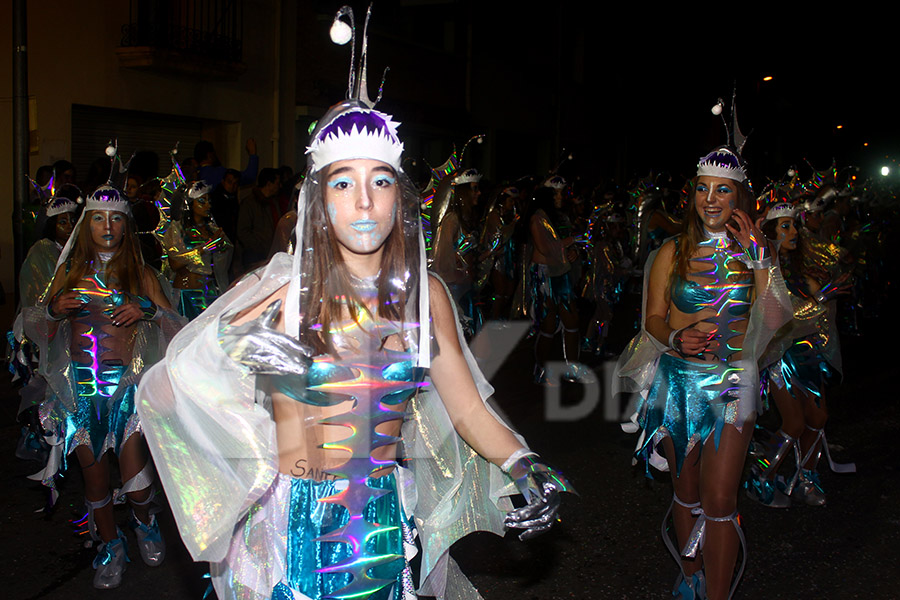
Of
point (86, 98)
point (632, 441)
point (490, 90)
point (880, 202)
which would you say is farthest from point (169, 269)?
point (490, 90)

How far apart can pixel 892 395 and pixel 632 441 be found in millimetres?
3636

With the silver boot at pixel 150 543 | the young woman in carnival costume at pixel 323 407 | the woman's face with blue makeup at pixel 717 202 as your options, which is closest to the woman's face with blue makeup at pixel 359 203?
the young woman in carnival costume at pixel 323 407

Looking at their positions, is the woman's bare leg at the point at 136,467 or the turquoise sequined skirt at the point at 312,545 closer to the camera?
the turquoise sequined skirt at the point at 312,545

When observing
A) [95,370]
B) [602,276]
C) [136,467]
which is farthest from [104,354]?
[602,276]

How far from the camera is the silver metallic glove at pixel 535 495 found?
93.4 inches

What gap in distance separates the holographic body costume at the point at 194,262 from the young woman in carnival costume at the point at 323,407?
15.0 feet

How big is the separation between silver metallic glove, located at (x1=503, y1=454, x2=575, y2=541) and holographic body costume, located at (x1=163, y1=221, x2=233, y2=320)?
15.9 feet

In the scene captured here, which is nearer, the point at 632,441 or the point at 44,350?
the point at 44,350

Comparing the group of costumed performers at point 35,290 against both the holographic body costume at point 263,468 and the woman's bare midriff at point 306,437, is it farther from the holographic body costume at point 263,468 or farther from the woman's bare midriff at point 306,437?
the woman's bare midriff at point 306,437

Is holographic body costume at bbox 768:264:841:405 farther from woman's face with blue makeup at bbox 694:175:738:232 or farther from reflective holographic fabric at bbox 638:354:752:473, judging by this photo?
reflective holographic fabric at bbox 638:354:752:473

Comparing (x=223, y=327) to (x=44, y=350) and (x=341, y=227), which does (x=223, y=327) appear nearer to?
(x=341, y=227)

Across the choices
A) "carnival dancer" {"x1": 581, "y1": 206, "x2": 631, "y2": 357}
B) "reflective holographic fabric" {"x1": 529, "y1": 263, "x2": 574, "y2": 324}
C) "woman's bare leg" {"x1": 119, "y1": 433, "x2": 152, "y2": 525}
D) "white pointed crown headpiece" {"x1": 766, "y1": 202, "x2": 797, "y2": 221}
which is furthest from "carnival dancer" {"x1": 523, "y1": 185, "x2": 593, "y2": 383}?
"woman's bare leg" {"x1": 119, "y1": 433, "x2": 152, "y2": 525}

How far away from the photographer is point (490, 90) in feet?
75.9

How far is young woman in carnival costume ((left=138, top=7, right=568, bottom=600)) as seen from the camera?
2352 mm
